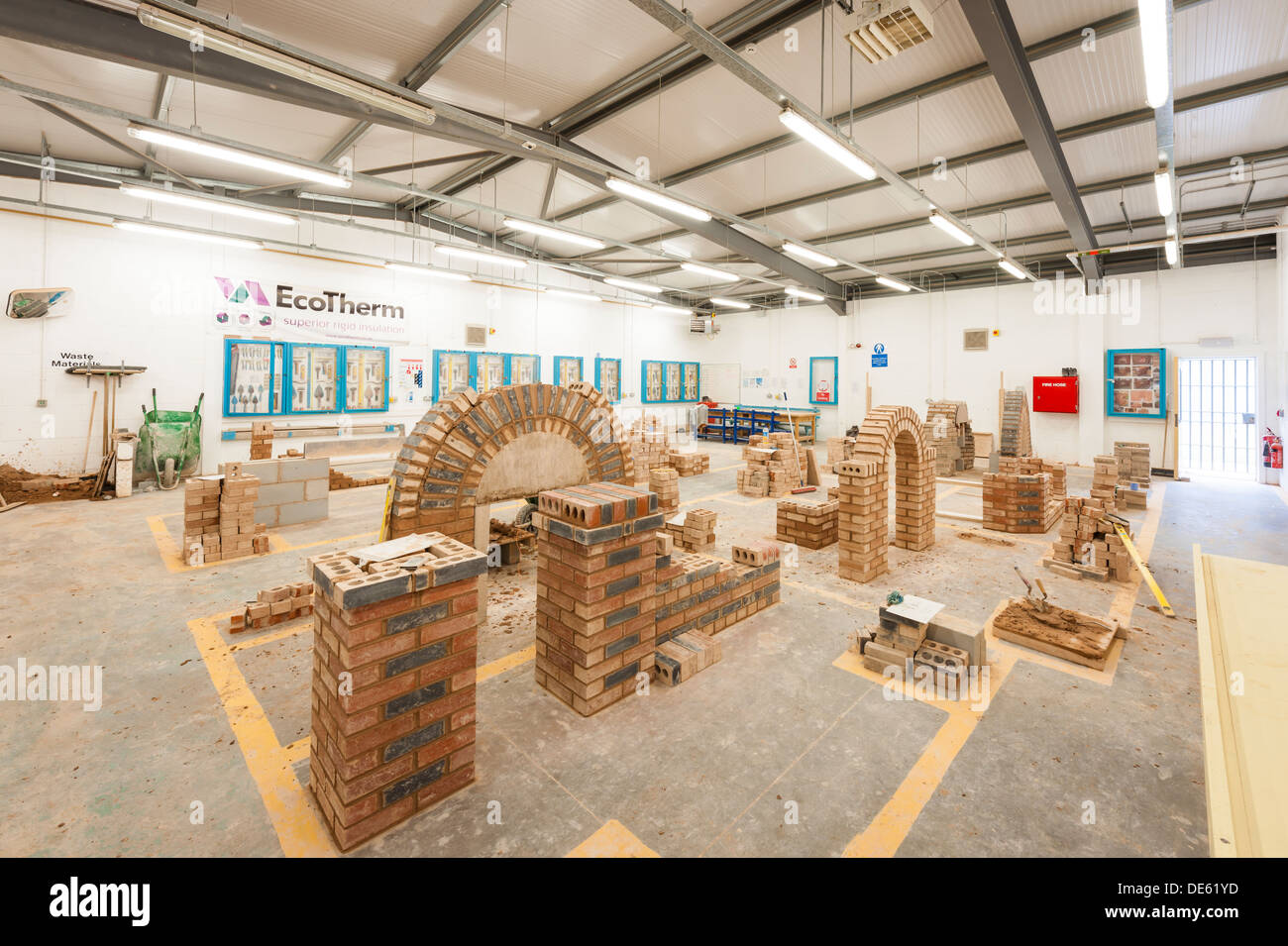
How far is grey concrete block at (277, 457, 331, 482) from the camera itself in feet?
27.9

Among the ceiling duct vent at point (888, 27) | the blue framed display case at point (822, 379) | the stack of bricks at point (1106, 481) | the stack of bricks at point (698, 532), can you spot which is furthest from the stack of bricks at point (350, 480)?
the blue framed display case at point (822, 379)

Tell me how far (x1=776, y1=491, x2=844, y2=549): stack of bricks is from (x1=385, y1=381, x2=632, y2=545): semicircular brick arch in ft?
9.79

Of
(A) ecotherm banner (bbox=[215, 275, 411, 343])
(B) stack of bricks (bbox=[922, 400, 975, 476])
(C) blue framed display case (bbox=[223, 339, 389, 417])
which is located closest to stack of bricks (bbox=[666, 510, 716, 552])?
(B) stack of bricks (bbox=[922, 400, 975, 476])

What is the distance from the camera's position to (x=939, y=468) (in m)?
13.7

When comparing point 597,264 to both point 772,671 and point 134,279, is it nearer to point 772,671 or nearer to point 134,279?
point 134,279

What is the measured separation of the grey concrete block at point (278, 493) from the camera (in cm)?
822

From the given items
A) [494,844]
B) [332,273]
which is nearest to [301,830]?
[494,844]

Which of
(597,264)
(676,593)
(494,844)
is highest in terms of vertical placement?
(597,264)

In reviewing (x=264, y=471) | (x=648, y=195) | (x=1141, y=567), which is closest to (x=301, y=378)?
(x=264, y=471)

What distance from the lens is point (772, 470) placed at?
37.3 ft

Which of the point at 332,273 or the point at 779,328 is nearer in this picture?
the point at 332,273

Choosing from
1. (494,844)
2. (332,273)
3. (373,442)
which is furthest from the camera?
(373,442)

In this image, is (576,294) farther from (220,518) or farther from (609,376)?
(220,518)

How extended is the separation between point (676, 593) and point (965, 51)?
7.38 m
